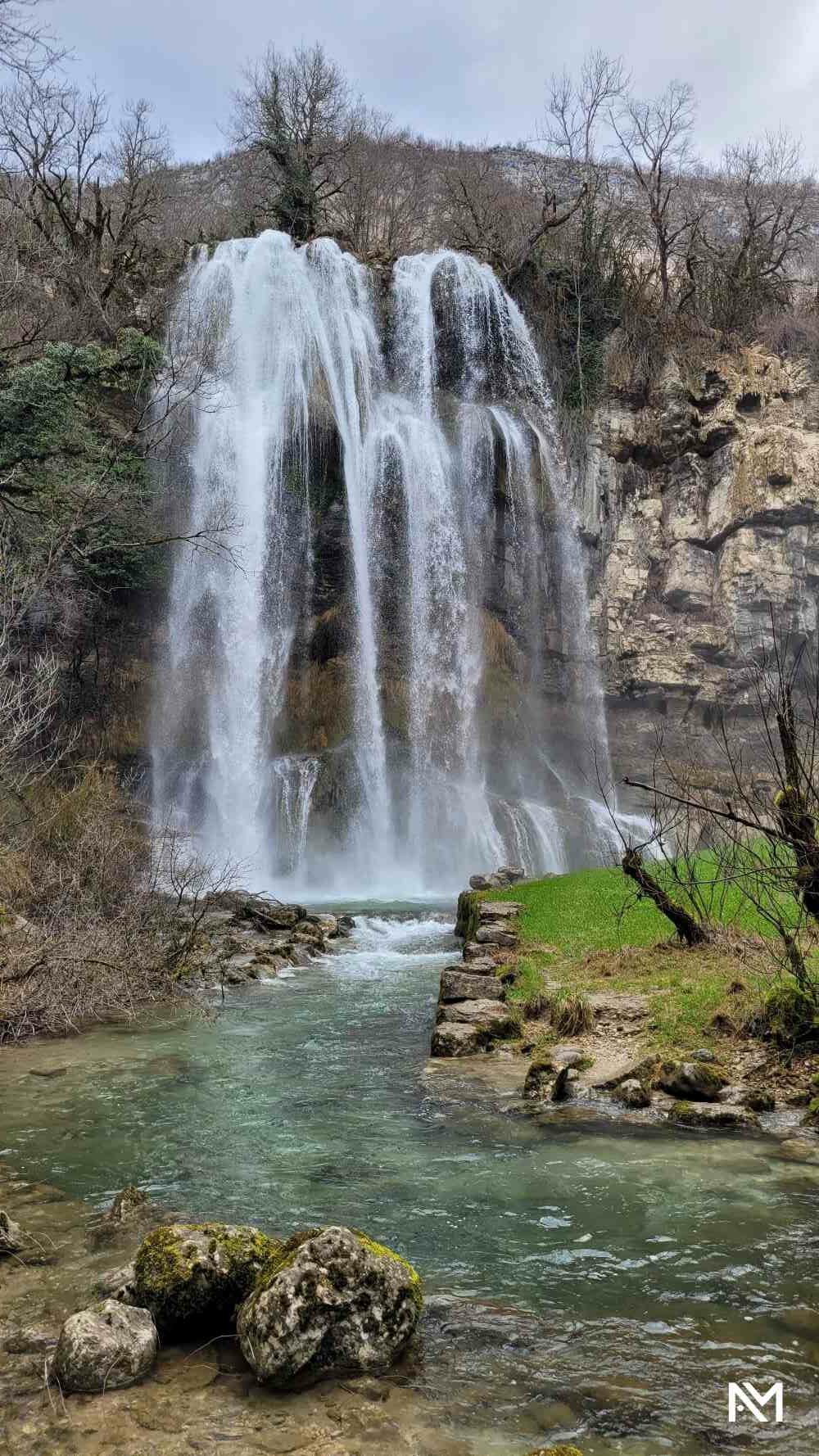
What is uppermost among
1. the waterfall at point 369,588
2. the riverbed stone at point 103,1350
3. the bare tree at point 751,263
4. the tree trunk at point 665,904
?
the bare tree at point 751,263

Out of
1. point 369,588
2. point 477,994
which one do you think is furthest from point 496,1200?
point 369,588

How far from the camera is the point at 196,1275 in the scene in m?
3.81

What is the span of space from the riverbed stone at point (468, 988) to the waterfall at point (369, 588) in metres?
13.7

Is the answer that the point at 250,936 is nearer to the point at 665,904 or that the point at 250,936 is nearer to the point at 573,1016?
the point at 665,904

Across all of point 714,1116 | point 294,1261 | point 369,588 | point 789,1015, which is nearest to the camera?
point 294,1261

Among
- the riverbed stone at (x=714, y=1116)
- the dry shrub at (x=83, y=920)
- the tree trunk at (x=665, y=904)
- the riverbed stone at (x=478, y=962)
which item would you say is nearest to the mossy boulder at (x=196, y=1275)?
the riverbed stone at (x=714, y=1116)

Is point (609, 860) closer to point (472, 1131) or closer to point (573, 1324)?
point (472, 1131)

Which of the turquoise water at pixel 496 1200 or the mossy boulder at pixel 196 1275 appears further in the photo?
the mossy boulder at pixel 196 1275

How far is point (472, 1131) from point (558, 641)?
25.8m

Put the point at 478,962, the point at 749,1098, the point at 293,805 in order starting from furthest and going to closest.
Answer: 1. the point at 293,805
2. the point at 478,962
3. the point at 749,1098

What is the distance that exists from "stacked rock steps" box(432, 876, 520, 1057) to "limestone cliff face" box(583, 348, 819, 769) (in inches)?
722

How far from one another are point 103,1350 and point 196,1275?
45cm

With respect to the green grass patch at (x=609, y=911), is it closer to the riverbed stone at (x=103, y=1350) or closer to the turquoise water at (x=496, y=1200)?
the turquoise water at (x=496, y=1200)

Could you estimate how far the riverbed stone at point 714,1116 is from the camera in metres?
6.35
